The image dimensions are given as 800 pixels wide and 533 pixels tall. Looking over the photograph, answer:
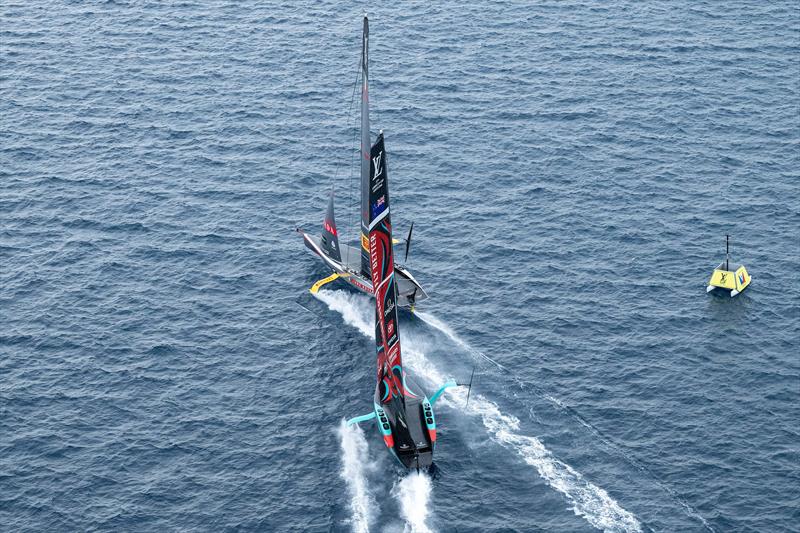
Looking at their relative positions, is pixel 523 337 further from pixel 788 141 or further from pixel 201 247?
pixel 788 141

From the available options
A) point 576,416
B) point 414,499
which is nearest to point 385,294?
point 414,499

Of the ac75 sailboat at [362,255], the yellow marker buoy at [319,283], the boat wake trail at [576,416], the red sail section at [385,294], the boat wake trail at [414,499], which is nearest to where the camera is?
the boat wake trail at [414,499]

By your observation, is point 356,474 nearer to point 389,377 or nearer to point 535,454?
point 389,377

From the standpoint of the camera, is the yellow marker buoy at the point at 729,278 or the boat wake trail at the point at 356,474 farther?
the yellow marker buoy at the point at 729,278

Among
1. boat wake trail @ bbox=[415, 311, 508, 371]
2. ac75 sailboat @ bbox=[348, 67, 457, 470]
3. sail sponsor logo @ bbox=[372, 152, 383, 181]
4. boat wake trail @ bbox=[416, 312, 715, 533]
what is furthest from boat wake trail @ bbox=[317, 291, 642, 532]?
sail sponsor logo @ bbox=[372, 152, 383, 181]

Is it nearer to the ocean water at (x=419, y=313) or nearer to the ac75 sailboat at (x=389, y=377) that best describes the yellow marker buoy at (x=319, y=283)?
the ocean water at (x=419, y=313)

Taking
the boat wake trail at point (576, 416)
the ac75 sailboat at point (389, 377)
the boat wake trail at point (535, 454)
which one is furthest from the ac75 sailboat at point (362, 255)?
the ac75 sailboat at point (389, 377)
